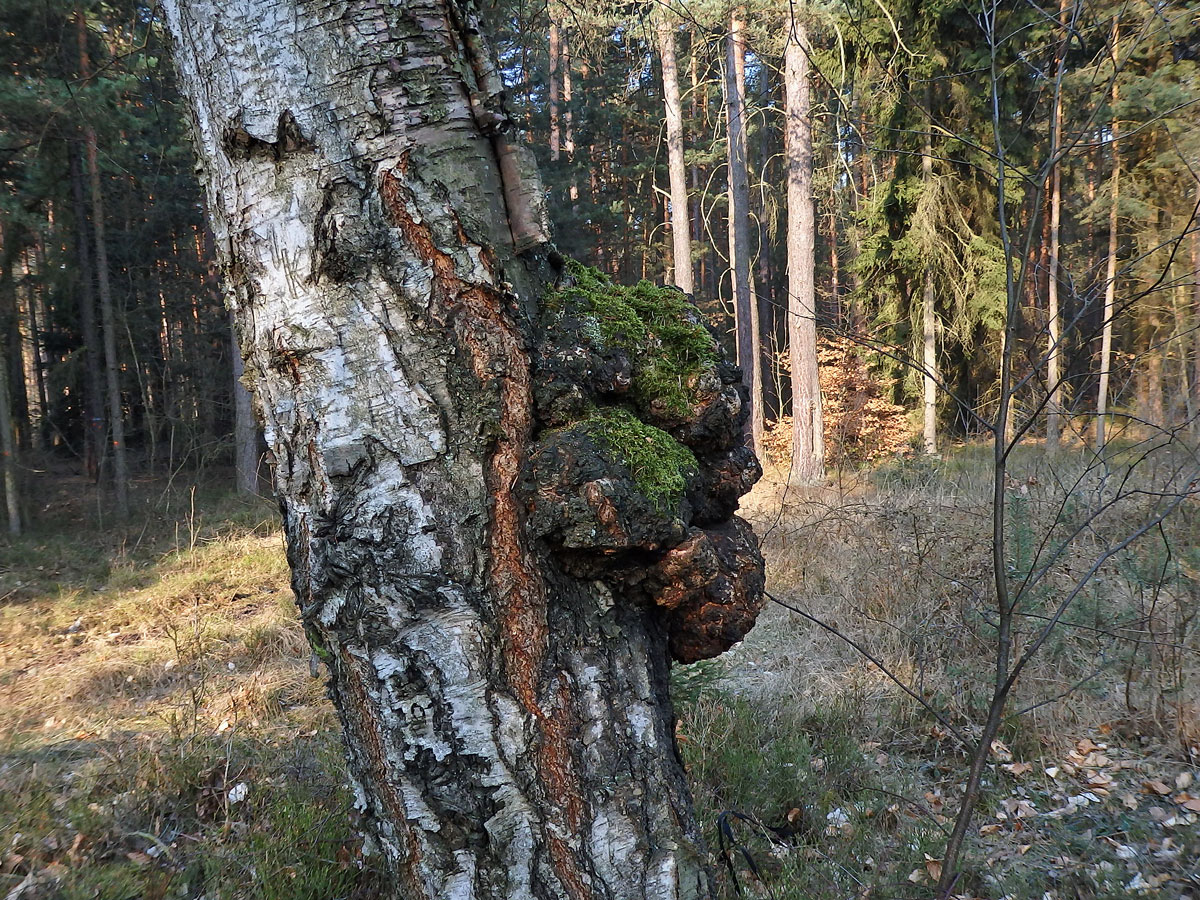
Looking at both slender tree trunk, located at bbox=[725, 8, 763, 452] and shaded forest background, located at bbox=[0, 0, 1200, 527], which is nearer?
shaded forest background, located at bbox=[0, 0, 1200, 527]

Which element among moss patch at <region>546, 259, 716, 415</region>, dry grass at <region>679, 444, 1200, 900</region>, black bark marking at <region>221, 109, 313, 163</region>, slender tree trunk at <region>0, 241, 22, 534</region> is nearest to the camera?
black bark marking at <region>221, 109, 313, 163</region>

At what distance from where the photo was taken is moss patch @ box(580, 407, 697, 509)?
1.68 metres

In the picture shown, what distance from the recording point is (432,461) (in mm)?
1617

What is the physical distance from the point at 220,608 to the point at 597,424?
6759 mm

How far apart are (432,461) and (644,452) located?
48 cm

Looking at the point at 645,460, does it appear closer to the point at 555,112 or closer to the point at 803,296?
the point at 803,296

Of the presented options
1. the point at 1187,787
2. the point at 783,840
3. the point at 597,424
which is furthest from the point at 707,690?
the point at 597,424

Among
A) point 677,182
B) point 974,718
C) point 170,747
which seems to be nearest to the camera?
point 170,747

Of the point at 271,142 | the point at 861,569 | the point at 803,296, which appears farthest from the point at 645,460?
the point at 803,296

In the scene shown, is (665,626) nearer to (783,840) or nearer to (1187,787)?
(783,840)

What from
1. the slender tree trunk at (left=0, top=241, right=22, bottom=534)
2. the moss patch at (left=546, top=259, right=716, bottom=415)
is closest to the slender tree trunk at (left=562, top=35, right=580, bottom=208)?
the slender tree trunk at (left=0, top=241, right=22, bottom=534)

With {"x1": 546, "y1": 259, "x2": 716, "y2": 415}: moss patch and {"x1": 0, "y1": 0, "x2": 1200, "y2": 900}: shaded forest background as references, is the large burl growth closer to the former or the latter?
{"x1": 546, "y1": 259, "x2": 716, "y2": 415}: moss patch

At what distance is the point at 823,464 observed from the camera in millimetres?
13938

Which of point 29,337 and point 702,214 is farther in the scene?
point 29,337
